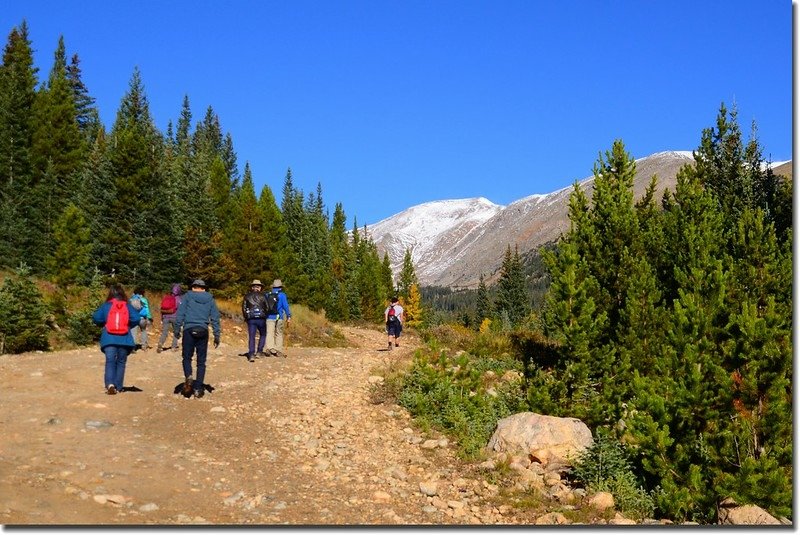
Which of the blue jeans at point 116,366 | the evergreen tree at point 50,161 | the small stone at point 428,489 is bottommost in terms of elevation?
the small stone at point 428,489

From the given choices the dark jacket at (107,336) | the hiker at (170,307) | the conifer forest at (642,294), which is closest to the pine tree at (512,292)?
the conifer forest at (642,294)

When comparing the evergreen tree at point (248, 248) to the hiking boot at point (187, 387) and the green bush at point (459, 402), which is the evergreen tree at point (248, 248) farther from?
the hiking boot at point (187, 387)

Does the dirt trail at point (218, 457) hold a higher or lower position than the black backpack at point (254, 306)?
lower

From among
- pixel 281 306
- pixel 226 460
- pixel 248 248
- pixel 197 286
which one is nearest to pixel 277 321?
pixel 281 306

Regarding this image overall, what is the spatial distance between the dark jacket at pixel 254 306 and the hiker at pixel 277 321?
2.16 ft

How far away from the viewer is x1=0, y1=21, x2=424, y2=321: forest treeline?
3953cm

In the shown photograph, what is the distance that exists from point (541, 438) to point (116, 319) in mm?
8203

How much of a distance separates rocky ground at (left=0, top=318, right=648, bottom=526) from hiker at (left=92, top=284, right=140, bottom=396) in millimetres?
398

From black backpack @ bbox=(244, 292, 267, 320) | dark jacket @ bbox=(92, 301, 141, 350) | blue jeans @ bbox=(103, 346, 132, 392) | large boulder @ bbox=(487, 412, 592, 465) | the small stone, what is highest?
black backpack @ bbox=(244, 292, 267, 320)

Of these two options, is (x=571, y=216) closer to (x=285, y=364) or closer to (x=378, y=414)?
(x=378, y=414)

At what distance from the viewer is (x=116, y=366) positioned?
12141 mm

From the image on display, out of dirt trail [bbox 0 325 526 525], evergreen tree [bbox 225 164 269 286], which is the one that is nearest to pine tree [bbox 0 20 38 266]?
evergreen tree [bbox 225 164 269 286]

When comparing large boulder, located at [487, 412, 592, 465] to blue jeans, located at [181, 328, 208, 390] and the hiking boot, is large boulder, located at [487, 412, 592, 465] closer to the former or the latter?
blue jeans, located at [181, 328, 208, 390]

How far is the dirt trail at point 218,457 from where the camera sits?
700 cm
